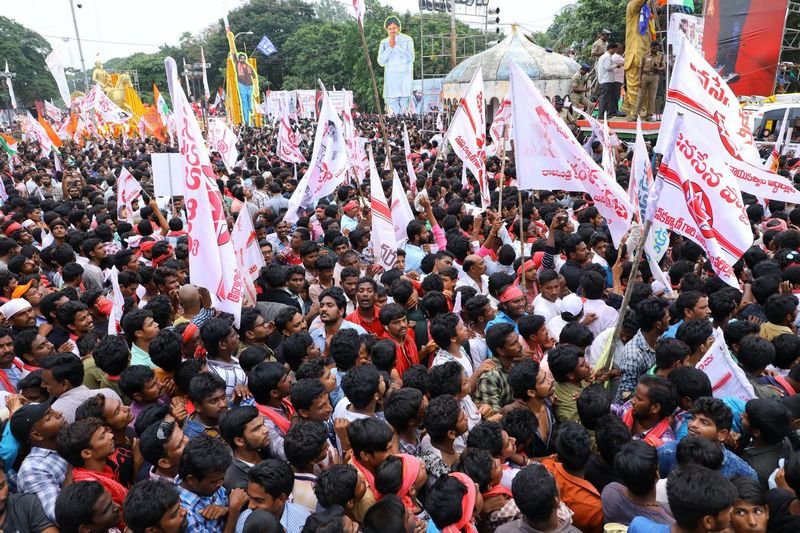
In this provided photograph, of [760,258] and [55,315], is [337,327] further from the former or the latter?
[760,258]

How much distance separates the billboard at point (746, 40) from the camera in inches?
570

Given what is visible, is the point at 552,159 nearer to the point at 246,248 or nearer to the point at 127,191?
the point at 246,248

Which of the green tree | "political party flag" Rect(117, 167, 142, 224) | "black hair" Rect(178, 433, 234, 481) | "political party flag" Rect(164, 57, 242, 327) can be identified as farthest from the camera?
the green tree

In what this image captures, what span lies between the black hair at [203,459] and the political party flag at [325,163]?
16.3ft

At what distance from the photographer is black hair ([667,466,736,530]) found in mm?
2236

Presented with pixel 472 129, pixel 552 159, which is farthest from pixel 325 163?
pixel 552 159

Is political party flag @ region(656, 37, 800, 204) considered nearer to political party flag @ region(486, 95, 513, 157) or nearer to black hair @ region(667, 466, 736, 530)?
black hair @ region(667, 466, 736, 530)

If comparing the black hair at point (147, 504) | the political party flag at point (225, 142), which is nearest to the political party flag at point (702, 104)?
the black hair at point (147, 504)

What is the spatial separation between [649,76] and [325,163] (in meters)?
10.9

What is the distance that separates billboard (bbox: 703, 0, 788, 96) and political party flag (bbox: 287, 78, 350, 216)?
11085 millimetres


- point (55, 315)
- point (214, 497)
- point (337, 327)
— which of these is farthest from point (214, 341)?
point (55, 315)

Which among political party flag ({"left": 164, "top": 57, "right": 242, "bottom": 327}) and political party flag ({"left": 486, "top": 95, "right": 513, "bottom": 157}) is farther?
political party flag ({"left": 486, "top": 95, "right": 513, "bottom": 157})

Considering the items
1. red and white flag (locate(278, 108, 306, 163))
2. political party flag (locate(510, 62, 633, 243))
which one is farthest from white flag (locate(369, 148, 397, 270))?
red and white flag (locate(278, 108, 306, 163))

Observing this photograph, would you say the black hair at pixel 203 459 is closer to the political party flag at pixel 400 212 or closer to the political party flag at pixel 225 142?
the political party flag at pixel 400 212
